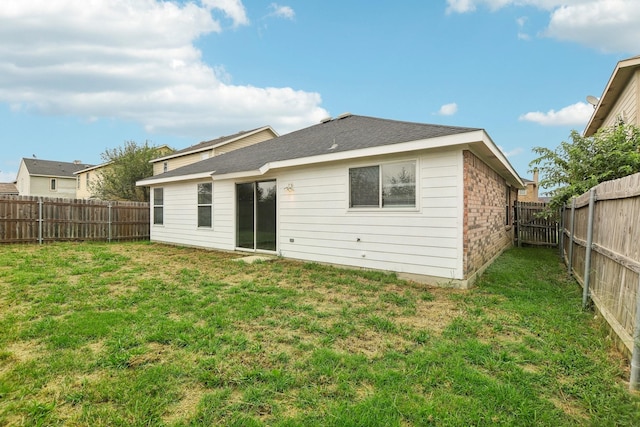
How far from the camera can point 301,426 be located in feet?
6.58

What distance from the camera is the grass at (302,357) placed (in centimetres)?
217

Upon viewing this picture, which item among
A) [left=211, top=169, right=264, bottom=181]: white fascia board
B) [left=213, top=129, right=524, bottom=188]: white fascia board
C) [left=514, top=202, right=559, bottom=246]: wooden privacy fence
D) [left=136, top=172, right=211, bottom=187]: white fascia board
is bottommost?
[left=514, top=202, right=559, bottom=246]: wooden privacy fence

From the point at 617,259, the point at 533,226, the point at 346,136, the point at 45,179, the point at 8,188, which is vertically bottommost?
the point at 533,226

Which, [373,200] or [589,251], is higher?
[373,200]

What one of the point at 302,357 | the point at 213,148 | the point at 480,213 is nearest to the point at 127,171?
the point at 213,148

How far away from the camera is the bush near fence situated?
9.76ft

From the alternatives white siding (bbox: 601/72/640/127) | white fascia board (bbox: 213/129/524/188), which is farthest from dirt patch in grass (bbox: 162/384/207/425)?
white siding (bbox: 601/72/640/127)

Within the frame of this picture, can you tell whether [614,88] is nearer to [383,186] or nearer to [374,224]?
[383,186]

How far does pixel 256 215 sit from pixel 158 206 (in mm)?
6199

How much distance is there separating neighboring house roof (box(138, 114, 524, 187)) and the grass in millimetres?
2737

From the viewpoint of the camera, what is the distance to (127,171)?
24.8m

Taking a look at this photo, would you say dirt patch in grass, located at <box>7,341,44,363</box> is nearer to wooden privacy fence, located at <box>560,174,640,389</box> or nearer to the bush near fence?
wooden privacy fence, located at <box>560,174,640,389</box>

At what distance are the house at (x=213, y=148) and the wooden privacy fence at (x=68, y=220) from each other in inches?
300

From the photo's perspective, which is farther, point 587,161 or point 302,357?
point 587,161
